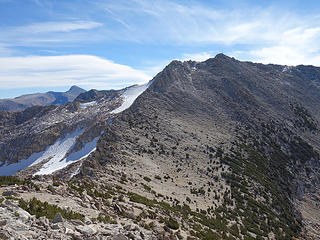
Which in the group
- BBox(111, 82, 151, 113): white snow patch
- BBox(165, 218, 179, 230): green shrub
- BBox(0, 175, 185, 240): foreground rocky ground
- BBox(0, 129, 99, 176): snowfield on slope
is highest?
BBox(111, 82, 151, 113): white snow patch

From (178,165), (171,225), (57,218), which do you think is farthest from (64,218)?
(178,165)

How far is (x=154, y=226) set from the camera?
15023 mm

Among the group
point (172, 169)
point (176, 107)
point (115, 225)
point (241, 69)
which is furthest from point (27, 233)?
point (241, 69)

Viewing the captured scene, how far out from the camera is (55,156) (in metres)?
63.1

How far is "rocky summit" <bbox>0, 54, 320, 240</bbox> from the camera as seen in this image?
14.4m

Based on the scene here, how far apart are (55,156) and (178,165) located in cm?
3931

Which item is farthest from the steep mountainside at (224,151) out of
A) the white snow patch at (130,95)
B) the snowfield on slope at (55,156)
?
the snowfield on slope at (55,156)

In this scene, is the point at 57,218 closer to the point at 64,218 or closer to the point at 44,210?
the point at 64,218

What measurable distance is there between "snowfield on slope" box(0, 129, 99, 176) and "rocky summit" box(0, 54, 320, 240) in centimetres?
46

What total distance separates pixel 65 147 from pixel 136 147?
36.2m

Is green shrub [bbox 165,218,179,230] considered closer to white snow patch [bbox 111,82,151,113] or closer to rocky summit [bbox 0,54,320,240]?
rocky summit [bbox 0,54,320,240]

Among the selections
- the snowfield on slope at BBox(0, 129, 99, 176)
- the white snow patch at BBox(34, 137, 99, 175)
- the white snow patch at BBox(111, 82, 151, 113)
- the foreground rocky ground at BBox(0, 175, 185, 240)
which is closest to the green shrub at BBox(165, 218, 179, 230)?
the foreground rocky ground at BBox(0, 175, 185, 240)

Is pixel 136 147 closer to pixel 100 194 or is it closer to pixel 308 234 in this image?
pixel 100 194

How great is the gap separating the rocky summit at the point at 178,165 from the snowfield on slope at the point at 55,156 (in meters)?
0.46
